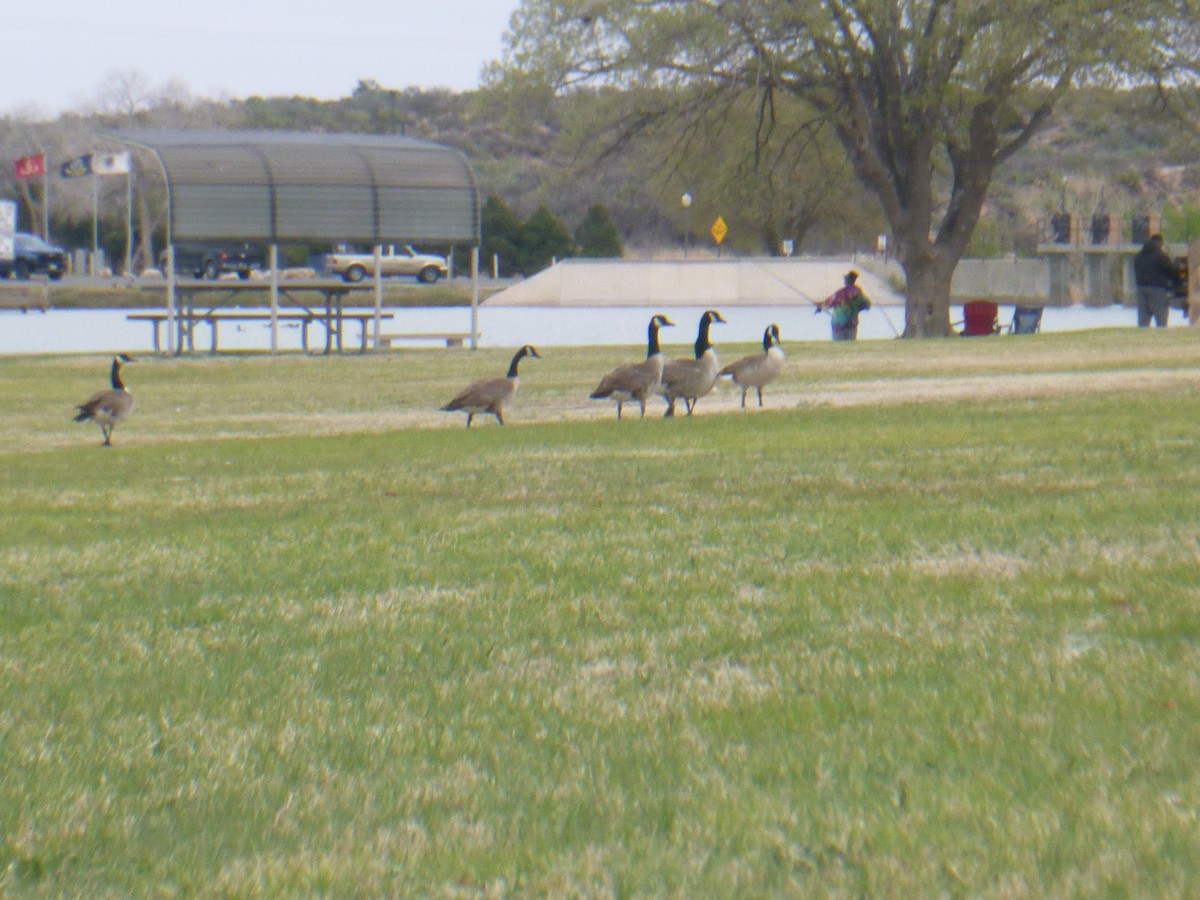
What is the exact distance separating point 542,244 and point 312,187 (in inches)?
2061

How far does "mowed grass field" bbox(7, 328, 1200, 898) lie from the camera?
11.7ft

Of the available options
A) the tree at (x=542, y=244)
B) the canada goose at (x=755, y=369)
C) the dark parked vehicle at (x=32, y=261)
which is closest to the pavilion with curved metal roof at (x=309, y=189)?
the canada goose at (x=755, y=369)

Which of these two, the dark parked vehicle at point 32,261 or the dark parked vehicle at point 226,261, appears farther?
the dark parked vehicle at point 32,261

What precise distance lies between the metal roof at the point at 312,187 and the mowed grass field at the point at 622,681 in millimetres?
21197

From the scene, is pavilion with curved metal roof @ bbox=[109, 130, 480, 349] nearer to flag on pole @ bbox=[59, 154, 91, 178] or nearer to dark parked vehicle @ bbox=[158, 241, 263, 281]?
flag on pole @ bbox=[59, 154, 91, 178]

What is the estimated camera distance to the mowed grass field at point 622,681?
140 inches

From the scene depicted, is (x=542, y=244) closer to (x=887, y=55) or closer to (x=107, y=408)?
(x=887, y=55)

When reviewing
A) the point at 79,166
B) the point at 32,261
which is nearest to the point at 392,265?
the point at 32,261

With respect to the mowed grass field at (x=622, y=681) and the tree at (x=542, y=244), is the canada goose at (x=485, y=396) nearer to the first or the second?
the mowed grass field at (x=622, y=681)

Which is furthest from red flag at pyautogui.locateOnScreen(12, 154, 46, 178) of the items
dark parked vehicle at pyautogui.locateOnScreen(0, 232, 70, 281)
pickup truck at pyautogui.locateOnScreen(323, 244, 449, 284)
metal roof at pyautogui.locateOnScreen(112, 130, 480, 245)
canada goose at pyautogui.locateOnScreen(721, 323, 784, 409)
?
canada goose at pyautogui.locateOnScreen(721, 323, 784, 409)

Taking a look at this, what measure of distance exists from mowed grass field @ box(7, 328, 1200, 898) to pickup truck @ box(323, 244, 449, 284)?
6073cm

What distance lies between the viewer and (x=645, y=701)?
15.8ft

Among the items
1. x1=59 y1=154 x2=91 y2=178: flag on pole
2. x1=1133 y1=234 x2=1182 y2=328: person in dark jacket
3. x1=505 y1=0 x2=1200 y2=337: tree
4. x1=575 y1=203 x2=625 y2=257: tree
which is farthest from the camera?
x1=575 y1=203 x2=625 y2=257: tree

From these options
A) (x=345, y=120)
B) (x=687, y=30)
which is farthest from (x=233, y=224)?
(x=345, y=120)
